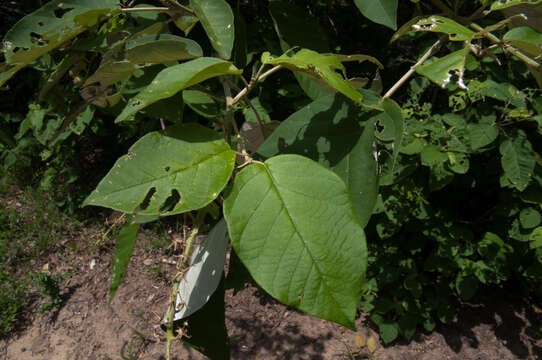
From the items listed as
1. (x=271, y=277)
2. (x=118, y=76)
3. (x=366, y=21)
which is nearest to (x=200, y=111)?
(x=118, y=76)

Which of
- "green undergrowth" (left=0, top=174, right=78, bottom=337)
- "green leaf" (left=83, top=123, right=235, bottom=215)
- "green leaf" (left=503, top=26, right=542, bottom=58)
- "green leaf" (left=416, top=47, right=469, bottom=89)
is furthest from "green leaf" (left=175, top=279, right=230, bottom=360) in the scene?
"green undergrowth" (left=0, top=174, right=78, bottom=337)

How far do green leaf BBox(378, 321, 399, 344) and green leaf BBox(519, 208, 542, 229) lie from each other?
115cm

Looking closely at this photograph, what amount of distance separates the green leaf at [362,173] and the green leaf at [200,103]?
0.29 m

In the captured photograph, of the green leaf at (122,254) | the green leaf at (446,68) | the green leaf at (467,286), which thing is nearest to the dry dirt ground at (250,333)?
the green leaf at (467,286)

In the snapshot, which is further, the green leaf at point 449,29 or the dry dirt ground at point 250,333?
the dry dirt ground at point 250,333

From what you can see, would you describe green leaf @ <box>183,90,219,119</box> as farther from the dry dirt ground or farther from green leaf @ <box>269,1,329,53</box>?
the dry dirt ground

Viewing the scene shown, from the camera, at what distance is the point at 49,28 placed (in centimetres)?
67

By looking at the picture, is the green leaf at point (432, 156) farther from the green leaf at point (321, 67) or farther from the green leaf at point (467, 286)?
the green leaf at point (321, 67)

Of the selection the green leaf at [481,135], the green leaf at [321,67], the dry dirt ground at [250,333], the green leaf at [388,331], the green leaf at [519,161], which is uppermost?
the green leaf at [321,67]

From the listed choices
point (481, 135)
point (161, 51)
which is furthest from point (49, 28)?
point (481, 135)

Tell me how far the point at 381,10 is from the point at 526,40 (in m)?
0.24

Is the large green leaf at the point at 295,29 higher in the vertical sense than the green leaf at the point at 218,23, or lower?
lower

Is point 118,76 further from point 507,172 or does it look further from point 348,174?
point 507,172

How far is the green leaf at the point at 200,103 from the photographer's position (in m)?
0.73
